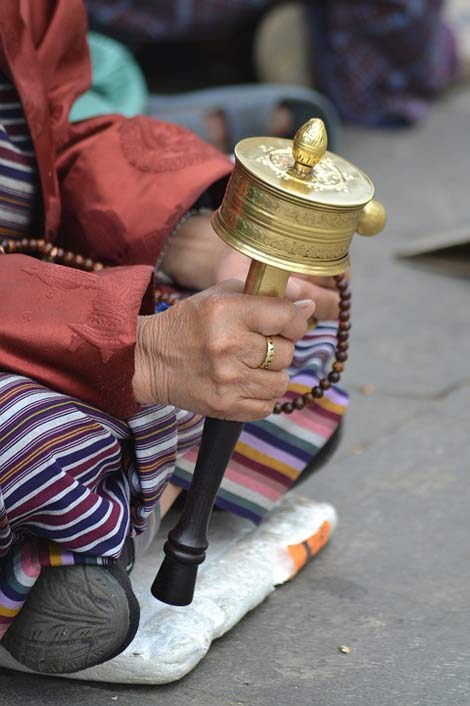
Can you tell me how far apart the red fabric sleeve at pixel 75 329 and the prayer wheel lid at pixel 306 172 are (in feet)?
0.68

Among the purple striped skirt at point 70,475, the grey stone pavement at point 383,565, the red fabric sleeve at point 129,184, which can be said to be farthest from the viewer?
the red fabric sleeve at point 129,184

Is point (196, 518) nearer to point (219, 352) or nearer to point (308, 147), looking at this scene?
point (219, 352)

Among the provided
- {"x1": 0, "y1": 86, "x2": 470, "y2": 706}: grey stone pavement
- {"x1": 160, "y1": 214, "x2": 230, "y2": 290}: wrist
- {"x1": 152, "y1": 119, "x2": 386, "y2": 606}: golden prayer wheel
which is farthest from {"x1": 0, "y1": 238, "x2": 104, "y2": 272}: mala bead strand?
{"x1": 0, "y1": 86, "x2": 470, "y2": 706}: grey stone pavement

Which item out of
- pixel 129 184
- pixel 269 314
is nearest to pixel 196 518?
pixel 269 314

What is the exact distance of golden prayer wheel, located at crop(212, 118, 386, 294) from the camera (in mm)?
945

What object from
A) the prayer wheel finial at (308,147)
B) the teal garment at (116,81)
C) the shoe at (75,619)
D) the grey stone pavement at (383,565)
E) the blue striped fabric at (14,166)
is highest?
the prayer wheel finial at (308,147)

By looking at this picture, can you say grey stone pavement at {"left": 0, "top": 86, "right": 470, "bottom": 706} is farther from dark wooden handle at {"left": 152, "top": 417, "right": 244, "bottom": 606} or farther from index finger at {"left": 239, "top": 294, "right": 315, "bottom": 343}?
index finger at {"left": 239, "top": 294, "right": 315, "bottom": 343}

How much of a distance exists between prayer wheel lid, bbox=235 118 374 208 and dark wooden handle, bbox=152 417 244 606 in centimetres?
26

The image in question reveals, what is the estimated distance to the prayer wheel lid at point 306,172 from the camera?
944 mm

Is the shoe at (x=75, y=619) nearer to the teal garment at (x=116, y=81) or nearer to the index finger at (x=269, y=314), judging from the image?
the index finger at (x=269, y=314)

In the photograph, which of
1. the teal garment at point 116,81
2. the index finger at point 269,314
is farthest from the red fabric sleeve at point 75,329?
the teal garment at point 116,81

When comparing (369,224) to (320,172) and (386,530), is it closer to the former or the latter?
(320,172)

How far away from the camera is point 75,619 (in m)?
1.16

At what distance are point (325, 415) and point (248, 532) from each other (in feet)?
0.66
